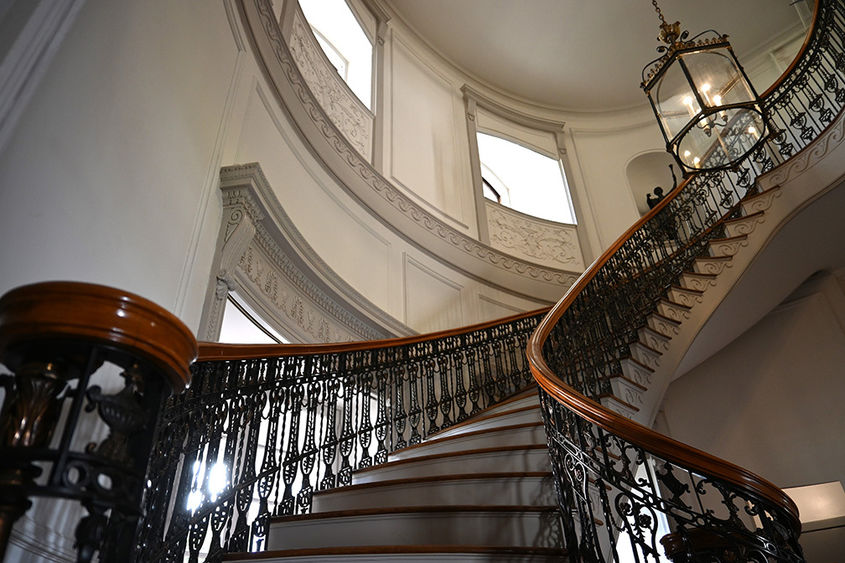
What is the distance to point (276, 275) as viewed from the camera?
15.4 feet

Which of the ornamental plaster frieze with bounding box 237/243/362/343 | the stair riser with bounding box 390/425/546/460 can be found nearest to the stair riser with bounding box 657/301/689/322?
the stair riser with bounding box 390/425/546/460

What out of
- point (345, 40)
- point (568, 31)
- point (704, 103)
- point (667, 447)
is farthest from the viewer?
point (568, 31)

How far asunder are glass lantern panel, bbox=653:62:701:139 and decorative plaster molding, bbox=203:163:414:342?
298cm

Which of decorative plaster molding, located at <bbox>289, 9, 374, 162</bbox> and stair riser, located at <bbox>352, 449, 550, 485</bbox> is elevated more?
→ decorative plaster molding, located at <bbox>289, 9, 374, 162</bbox>

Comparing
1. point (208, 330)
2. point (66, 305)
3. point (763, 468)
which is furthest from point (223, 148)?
point (763, 468)

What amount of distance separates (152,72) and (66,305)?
268cm

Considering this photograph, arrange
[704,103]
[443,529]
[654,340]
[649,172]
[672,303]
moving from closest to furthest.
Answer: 1. [443,529]
2. [704,103]
3. [654,340]
4. [672,303]
5. [649,172]

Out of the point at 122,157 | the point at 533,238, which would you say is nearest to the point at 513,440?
the point at 122,157

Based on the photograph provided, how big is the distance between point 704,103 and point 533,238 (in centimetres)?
486

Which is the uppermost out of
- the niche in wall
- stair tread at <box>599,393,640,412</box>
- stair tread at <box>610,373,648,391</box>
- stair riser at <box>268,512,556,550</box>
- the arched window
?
the niche in wall

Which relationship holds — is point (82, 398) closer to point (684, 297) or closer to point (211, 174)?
A: point (211, 174)

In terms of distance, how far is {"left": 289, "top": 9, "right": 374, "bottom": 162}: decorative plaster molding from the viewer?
612cm

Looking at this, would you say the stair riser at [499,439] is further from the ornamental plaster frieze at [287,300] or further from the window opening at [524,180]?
the window opening at [524,180]

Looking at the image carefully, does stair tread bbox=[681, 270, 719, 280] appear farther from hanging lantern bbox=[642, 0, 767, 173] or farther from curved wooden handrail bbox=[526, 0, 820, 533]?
curved wooden handrail bbox=[526, 0, 820, 533]
